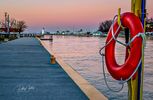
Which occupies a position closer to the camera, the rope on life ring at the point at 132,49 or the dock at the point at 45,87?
the rope on life ring at the point at 132,49

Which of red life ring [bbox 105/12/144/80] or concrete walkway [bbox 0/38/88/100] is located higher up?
red life ring [bbox 105/12/144/80]

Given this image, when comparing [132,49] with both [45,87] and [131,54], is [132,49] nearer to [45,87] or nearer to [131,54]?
[131,54]

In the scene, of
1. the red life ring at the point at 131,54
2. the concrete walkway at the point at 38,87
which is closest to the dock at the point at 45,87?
the concrete walkway at the point at 38,87

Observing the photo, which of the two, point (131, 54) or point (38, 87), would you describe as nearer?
point (131, 54)

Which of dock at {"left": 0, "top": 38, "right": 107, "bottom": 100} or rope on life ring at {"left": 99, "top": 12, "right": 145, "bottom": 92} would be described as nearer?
rope on life ring at {"left": 99, "top": 12, "right": 145, "bottom": 92}

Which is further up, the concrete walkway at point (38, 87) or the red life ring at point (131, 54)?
the red life ring at point (131, 54)

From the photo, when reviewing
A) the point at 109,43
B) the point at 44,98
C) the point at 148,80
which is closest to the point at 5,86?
the point at 44,98

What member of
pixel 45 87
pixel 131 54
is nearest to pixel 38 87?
pixel 45 87

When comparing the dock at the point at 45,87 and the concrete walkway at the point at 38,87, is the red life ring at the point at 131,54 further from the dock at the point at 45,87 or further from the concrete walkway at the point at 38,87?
the concrete walkway at the point at 38,87

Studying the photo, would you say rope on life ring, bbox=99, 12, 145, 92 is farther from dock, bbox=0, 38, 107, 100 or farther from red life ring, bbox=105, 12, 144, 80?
dock, bbox=0, 38, 107, 100

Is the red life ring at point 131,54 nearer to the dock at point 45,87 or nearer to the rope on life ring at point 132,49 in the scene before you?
the rope on life ring at point 132,49

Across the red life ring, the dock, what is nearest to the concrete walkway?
the dock

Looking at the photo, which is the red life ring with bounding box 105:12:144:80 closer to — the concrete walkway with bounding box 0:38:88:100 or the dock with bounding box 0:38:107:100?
the dock with bounding box 0:38:107:100

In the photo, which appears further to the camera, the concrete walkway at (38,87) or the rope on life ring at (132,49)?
the concrete walkway at (38,87)
